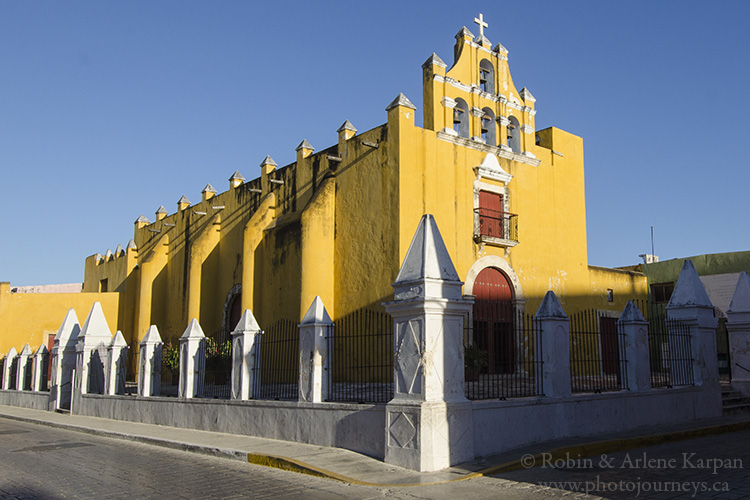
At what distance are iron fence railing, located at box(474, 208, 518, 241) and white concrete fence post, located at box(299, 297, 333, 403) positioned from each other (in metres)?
7.85

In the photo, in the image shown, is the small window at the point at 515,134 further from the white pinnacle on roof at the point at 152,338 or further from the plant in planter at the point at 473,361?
the white pinnacle on roof at the point at 152,338

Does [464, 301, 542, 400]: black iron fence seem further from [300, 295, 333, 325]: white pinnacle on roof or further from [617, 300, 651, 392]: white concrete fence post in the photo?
[300, 295, 333, 325]: white pinnacle on roof

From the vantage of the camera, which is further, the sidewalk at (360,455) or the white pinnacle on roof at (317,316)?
the white pinnacle on roof at (317,316)

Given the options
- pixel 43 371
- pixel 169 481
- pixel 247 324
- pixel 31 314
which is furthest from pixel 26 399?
pixel 169 481

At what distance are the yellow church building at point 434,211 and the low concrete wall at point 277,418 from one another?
10.1ft

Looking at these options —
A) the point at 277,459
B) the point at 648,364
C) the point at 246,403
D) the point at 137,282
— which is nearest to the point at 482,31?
the point at 648,364

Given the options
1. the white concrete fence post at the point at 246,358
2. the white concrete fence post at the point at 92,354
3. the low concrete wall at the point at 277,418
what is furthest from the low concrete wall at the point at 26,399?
the white concrete fence post at the point at 246,358

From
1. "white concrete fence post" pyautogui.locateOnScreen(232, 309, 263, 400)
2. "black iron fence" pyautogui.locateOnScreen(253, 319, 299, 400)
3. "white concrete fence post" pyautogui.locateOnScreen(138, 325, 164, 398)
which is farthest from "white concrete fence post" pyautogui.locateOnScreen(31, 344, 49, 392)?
"white concrete fence post" pyautogui.locateOnScreen(232, 309, 263, 400)

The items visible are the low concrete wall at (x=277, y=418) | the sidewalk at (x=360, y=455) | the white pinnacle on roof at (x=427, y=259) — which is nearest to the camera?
the sidewalk at (x=360, y=455)

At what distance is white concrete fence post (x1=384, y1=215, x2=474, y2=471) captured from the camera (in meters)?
7.66

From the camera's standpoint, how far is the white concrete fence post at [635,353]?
432 inches

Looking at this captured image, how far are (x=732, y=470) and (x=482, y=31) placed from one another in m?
13.6

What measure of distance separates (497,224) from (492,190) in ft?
3.03

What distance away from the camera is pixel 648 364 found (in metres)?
11.2
